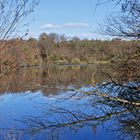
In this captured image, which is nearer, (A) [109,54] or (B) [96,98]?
(B) [96,98]

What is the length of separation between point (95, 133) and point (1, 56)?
17.8ft

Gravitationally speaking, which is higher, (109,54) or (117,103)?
(109,54)

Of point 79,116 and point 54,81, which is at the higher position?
point 54,81

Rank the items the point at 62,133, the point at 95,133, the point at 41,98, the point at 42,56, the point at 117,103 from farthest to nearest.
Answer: the point at 42,56 → the point at 41,98 → the point at 95,133 → the point at 62,133 → the point at 117,103

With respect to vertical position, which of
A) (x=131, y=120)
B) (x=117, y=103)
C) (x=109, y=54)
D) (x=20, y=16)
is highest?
(x=20, y=16)

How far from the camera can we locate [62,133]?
25.6 feet

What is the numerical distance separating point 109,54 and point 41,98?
6.62 metres

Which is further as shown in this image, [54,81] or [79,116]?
[79,116]

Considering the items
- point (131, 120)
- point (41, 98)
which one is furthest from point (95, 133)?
point (41, 98)

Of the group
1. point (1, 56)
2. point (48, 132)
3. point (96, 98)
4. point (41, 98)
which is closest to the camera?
point (1, 56)

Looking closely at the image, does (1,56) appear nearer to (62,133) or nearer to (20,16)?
(20,16)

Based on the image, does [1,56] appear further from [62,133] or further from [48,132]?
[62,133]

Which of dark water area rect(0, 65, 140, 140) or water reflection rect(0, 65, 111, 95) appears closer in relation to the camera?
water reflection rect(0, 65, 111, 95)

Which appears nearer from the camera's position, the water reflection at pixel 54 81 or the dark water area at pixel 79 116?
the water reflection at pixel 54 81
